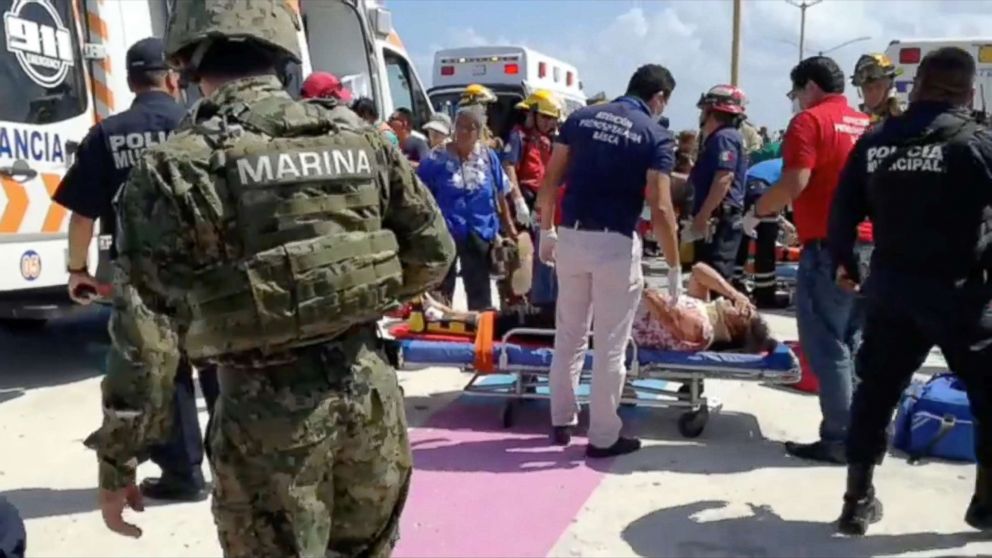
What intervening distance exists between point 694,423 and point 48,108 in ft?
13.1

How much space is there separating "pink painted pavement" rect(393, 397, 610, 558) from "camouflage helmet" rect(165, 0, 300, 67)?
228 centimetres

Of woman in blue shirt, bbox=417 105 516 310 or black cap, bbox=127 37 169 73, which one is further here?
woman in blue shirt, bbox=417 105 516 310

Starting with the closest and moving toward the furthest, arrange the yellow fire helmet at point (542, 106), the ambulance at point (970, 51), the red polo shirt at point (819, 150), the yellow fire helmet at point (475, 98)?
the red polo shirt at point (819, 150), the yellow fire helmet at point (475, 98), the yellow fire helmet at point (542, 106), the ambulance at point (970, 51)

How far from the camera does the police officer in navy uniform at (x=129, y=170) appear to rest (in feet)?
13.8

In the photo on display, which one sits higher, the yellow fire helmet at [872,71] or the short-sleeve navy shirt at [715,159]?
the yellow fire helmet at [872,71]

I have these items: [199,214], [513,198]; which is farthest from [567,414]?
[199,214]

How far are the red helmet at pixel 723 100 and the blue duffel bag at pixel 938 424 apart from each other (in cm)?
250

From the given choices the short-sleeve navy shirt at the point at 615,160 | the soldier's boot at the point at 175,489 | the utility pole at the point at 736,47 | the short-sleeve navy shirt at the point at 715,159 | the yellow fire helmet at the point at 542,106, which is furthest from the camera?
the utility pole at the point at 736,47

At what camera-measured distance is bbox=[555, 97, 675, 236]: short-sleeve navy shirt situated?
4660 millimetres

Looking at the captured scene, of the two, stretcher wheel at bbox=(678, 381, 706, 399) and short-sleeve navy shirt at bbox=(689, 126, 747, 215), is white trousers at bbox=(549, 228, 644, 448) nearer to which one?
stretcher wheel at bbox=(678, 381, 706, 399)

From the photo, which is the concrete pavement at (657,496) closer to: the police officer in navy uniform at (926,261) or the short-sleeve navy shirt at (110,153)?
the police officer in navy uniform at (926,261)

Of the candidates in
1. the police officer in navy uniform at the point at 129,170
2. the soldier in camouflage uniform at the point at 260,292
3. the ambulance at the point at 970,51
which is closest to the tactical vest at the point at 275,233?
the soldier in camouflage uniform at the point at 260,292

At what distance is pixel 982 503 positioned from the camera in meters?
4.00

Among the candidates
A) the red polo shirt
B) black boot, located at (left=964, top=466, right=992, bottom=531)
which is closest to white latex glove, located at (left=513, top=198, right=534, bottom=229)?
the red polo shirt
